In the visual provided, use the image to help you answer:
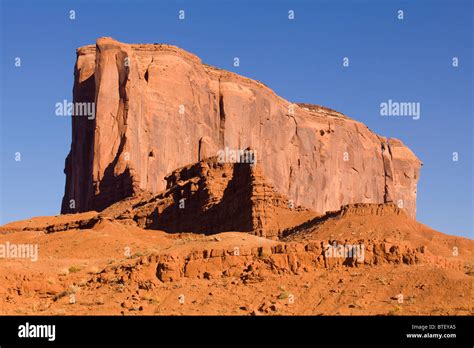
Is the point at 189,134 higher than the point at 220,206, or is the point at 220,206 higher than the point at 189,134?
the point at 189,134

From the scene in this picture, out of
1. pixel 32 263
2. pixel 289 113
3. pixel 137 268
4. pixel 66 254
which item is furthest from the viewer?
pixel 289 113

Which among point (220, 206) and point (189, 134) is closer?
point (220, 206)

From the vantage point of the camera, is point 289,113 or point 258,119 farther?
point 289,113

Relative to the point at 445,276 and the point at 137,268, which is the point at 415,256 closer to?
the point at 445,276

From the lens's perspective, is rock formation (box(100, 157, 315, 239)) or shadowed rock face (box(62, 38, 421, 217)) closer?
rock formation (box(100, 157, 315, 239))

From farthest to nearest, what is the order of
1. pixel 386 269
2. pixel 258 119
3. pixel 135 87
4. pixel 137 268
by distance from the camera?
pixel 258 119 → pixel 135 87 → pixel 137 268 → pixel 386 269

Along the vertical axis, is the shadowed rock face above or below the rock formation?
above
